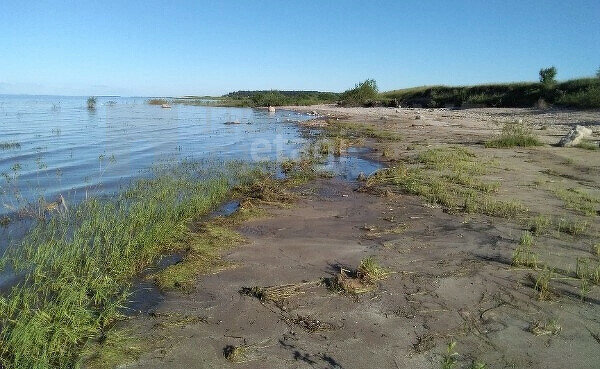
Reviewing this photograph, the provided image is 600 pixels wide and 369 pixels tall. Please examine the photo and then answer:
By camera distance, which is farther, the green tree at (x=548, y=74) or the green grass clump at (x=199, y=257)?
the green tree at (x=548, y=74)

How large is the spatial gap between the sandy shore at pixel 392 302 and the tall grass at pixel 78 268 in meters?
0.66

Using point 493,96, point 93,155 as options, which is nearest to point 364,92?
point 493,96

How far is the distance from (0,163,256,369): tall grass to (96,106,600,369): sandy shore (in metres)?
0.66

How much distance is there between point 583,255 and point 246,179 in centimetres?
839

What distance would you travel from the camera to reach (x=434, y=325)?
4359mm

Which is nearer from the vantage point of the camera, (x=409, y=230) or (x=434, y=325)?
(x=434, y=325)

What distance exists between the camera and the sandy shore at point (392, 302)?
390 cm

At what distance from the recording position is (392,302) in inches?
191

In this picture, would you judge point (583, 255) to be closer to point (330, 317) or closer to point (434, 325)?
point (434, 325)

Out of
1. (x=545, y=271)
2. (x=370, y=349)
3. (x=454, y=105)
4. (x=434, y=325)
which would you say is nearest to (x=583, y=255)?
(x=545, y=271)

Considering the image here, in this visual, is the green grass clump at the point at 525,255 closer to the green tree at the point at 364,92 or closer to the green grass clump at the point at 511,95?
the green grass clump at the point at 511,95

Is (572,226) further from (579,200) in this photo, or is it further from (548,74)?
(548,74)

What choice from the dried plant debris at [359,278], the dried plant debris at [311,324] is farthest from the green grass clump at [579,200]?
the dried plant debris at [311,324]

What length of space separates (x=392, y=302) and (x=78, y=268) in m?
4.10
